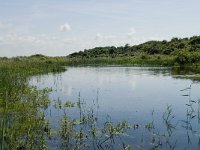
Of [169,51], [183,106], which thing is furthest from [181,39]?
[183,106]

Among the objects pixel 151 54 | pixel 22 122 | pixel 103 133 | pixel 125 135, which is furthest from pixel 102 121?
pixel 151 54

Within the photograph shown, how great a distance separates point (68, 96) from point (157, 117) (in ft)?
26.6

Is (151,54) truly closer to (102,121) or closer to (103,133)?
(102,121)

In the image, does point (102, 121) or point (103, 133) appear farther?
point (102, 121)

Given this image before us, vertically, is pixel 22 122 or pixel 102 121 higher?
pixel 22 122

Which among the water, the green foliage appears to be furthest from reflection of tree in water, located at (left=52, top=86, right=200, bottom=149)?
the green foliage

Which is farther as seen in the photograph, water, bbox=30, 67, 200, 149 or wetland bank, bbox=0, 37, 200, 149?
water, bbox=30, 67, 200, 149

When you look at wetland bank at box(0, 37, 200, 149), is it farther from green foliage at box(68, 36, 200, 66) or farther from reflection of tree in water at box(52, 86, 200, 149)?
green foliage at box(68, 36, 200, 66)

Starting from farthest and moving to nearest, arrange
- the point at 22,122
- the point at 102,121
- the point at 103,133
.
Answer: the point at 102,121 < the point at 22,122 < the point at 103,133

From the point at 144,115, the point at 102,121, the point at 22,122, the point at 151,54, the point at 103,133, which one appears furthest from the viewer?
the point at 151,54

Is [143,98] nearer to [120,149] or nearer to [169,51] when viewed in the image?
[120,149]

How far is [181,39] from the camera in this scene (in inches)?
3509

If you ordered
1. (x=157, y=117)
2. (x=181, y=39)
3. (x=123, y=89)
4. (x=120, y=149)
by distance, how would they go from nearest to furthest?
(x=120, y=149) → (x=157, y=117) → (x=123, y=89) → (x=181, y=39)

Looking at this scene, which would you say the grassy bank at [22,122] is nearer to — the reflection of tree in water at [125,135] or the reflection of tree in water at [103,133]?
the reflection of tree in water at [103,133]
